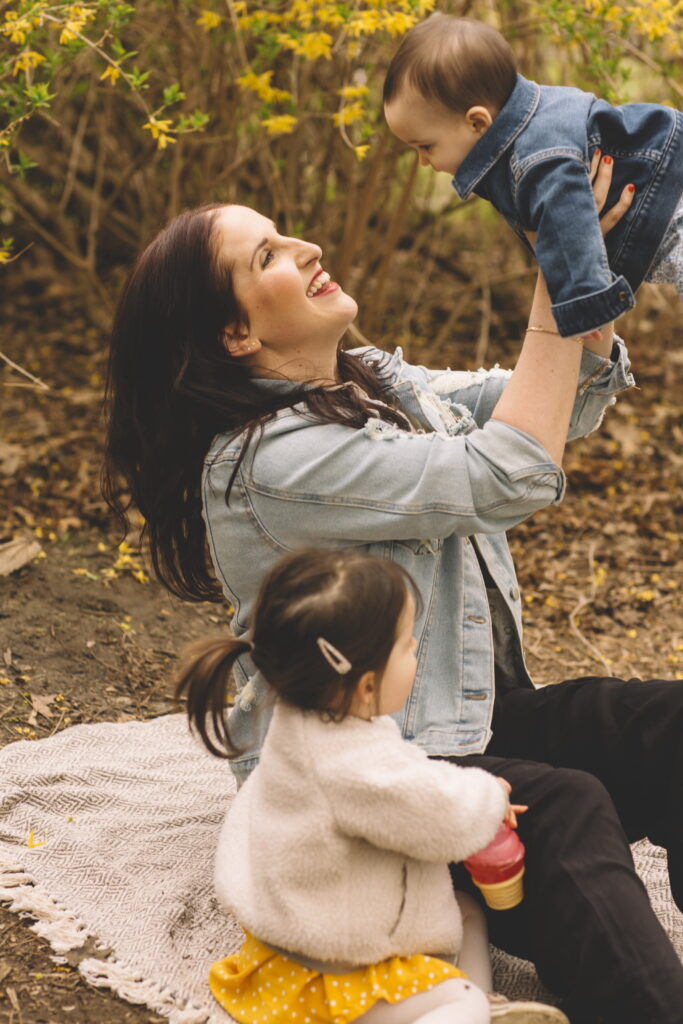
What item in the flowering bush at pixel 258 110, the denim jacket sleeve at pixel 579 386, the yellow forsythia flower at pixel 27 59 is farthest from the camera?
the flowering bush at pixel 258 110

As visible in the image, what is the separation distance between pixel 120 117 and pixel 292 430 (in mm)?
4166

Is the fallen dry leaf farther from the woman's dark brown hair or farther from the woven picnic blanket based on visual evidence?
the woman's dark brown hair

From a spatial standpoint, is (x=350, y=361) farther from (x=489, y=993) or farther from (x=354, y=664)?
(x=489, y=993)

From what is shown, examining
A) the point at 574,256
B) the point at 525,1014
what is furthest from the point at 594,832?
the point at 574,256

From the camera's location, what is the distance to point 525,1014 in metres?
1.94

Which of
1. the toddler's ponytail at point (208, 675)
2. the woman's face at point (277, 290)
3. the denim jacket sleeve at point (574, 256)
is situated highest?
the denim jacket sleeve at point (574, 256)

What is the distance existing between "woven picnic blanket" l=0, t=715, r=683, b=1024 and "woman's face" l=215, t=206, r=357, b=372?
845 mm

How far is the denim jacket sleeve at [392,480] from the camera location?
211 centimetres

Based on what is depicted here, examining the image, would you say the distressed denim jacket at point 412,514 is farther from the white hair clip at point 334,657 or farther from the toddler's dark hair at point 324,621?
the white hair clip at point 334,657

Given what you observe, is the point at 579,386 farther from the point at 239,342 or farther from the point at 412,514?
the point at 239,342

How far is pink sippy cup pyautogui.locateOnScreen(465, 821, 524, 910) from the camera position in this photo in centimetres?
196

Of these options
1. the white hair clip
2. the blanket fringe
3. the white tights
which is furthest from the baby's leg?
the white hair clip

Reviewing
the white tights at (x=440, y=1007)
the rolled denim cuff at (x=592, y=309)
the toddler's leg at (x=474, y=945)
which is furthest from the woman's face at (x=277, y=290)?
the white tights at (x=440, y=1007)

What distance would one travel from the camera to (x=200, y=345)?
7.57 feet
